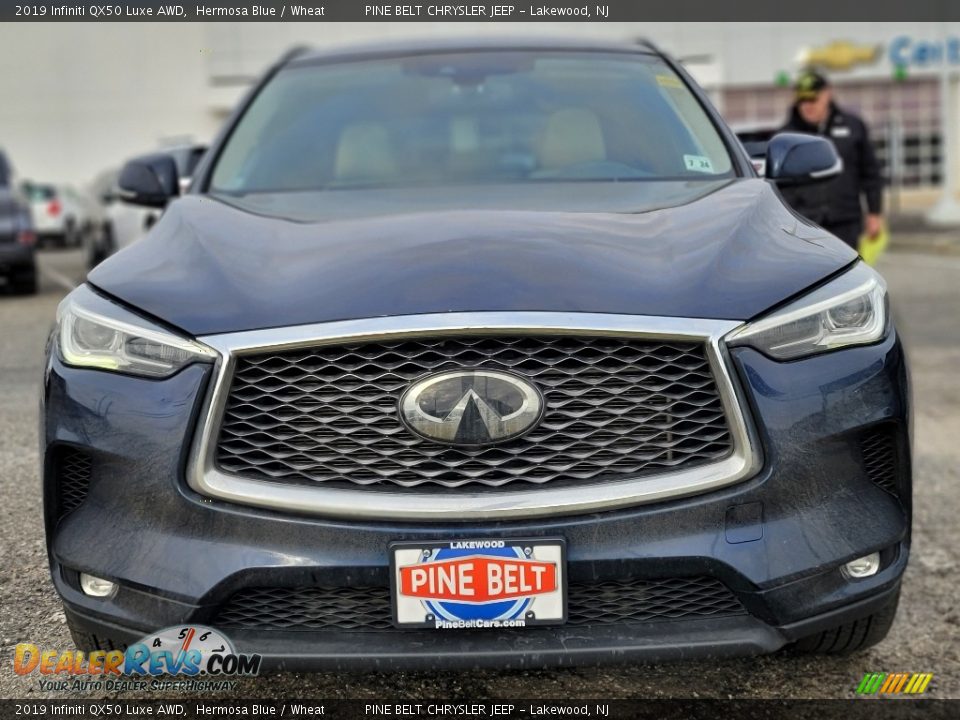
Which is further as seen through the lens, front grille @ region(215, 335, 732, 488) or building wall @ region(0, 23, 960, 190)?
building wall @ region(0, 23, 960, 190)

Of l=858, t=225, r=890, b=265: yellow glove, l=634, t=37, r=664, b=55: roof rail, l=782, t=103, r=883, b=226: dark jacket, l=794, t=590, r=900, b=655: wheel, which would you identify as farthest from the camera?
l=858, t=225, r=890, b=265: yellow glove

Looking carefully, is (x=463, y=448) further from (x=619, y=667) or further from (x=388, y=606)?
(x=619, y=667)

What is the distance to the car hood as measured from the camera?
2.39m

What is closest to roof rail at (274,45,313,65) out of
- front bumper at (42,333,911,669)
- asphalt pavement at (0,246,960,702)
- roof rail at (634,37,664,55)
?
roof rail at (634,37,664,55)

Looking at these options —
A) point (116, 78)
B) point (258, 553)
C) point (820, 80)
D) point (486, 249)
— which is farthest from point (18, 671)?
point (116, 78)

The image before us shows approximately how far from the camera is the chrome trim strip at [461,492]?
7.47 ft

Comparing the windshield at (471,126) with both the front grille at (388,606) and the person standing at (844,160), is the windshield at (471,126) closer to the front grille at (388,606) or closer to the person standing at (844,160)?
the front grille at (388,606)

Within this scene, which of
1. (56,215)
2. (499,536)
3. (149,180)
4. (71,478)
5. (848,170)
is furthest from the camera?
(56,215)

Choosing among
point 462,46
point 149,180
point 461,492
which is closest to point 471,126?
point 462,46

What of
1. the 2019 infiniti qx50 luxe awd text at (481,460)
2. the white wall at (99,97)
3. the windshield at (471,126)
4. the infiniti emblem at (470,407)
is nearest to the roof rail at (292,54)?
the windshield at (471,126)

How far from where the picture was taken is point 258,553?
228cm

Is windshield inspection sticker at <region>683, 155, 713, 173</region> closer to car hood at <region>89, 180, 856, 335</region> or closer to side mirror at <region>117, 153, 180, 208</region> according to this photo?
car hood at <region>89, 180, 856, 335</region>

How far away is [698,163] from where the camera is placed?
3.57 meters

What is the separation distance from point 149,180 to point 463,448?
77.1 inches
